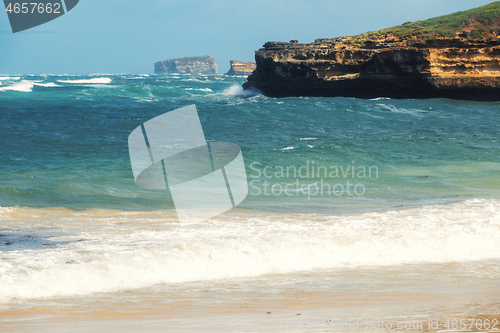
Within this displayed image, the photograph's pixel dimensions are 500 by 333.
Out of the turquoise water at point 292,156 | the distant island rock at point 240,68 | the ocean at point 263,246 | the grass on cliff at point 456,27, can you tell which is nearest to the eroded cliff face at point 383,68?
the grass on cliff at point 456,27

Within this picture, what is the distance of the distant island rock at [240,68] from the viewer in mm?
142500

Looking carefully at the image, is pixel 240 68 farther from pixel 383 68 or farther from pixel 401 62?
pixel 401 62

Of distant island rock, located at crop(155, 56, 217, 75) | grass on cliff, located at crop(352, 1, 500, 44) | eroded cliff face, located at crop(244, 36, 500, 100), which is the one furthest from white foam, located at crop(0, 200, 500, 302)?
distant island rock, located at crop(155, 56, 217, 75)

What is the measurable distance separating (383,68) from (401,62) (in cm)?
135

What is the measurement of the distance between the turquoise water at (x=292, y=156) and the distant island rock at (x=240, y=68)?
120m

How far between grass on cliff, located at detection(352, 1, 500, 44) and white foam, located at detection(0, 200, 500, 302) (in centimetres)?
2830

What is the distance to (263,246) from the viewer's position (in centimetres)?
530

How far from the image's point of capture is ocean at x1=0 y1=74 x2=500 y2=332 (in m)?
3.74

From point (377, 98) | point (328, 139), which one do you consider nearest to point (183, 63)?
point (377, 98)

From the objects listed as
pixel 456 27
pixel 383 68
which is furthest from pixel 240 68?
pixel 383 68

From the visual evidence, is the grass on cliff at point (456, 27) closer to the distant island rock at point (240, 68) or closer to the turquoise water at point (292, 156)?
the turquoise water at point (292, 156)

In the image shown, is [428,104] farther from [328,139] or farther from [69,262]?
[69,262]

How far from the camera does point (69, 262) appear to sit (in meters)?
4.70

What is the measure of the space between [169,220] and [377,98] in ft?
93.0
